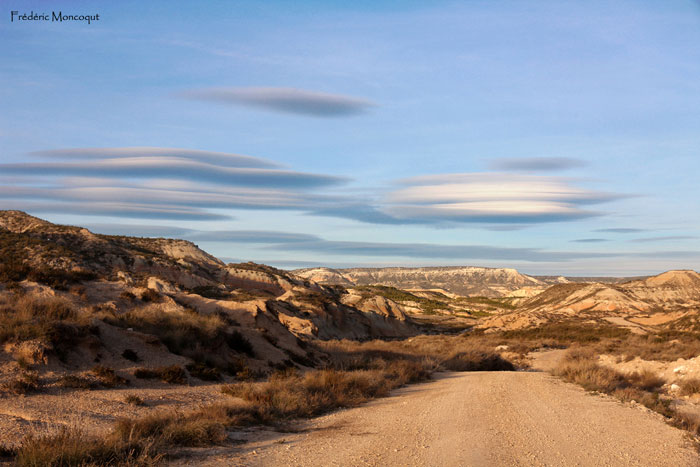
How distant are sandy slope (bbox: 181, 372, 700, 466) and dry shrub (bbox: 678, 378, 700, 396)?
695cm

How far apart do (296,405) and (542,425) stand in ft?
18.9

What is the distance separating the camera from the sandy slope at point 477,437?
29.3ft

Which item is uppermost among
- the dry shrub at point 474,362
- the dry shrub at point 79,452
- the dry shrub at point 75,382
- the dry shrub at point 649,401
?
the dry shrub at point 79,452

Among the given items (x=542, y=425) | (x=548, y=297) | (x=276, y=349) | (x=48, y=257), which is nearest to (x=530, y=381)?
(x=542, y=425)

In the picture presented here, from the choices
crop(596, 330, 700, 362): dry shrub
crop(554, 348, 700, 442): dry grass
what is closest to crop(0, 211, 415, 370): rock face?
crop(554, 348, 700, 442): dry grass

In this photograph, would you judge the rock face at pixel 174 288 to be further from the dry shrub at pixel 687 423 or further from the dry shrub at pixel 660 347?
the dry shrub at pixel 660 347

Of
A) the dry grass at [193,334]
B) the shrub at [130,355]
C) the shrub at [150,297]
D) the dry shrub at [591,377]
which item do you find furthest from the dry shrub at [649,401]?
the shrub at [150,297]

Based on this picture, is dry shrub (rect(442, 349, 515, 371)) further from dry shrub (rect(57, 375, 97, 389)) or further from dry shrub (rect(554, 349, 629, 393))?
dry shrub (rect(57, 375, 97, 389))

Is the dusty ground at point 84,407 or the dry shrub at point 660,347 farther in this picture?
the dry shrub at point 660,347

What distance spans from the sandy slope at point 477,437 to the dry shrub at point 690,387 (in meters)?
6.95

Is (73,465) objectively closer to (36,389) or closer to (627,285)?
(36,389)

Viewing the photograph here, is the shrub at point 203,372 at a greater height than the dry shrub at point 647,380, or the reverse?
the shrub at point 203,372

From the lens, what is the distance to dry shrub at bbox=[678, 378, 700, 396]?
67.0 feet

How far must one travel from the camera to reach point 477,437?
10570 millimetres
